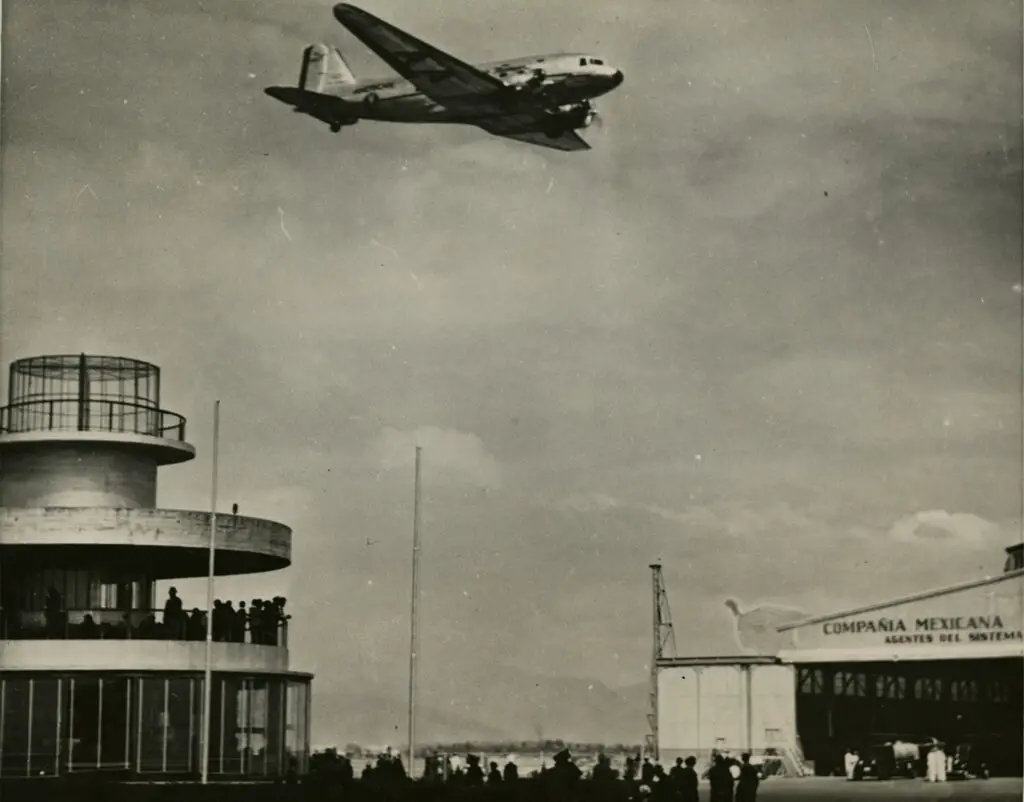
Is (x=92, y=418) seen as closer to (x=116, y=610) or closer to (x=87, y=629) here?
(x=116, y=610)

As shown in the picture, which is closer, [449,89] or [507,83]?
[507,83]

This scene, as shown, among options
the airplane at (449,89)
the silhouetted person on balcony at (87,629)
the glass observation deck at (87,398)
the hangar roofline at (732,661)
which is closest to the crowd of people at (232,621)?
the silhouetted person on balcony at (87,629)

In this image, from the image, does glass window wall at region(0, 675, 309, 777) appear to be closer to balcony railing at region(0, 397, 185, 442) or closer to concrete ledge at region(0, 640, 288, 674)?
concrete ledge at region(0, 640, 288, 674)

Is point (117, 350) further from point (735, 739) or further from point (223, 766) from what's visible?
point (735, 739)

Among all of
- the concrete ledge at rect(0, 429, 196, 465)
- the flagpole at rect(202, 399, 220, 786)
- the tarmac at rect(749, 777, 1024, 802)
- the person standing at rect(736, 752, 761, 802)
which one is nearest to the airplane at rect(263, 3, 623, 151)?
the flagpole at rect(202, 399, 220, 786)

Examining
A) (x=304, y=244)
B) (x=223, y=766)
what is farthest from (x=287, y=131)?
(x=223, y=766)

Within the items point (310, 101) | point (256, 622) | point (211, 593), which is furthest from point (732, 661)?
point (310, 101)

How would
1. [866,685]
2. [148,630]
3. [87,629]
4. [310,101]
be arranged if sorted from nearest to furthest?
[310,101] < [87,629] < [148,630] < [866,685]
